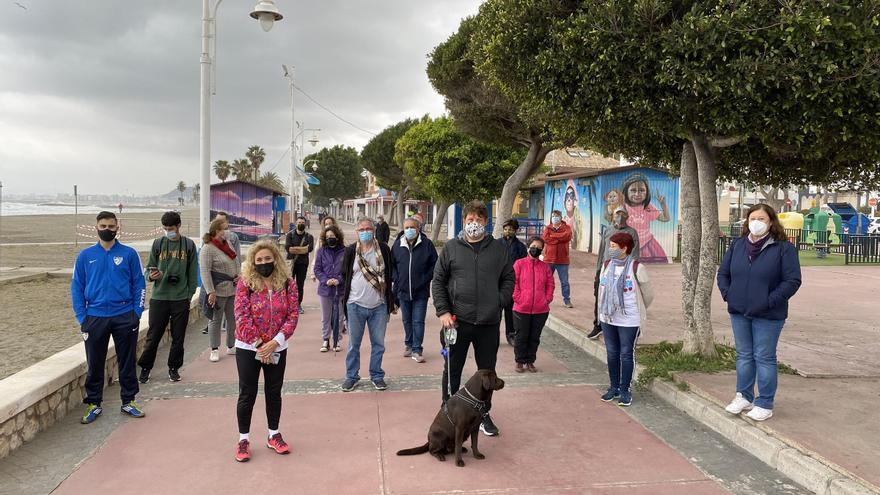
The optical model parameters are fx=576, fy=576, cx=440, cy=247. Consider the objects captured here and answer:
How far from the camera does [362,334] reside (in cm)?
570

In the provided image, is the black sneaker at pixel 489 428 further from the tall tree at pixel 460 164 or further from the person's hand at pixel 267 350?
the tall tree at pixel 460 164

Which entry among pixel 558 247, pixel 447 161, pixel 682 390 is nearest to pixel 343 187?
pixel 447 161

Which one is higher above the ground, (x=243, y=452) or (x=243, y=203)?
(x=243, y=203)

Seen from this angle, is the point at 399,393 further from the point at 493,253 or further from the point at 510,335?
the point at 510,335

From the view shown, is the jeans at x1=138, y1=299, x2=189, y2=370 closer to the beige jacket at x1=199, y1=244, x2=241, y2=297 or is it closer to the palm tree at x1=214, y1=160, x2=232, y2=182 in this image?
the beige jacket at x1=199, y1=244, x2=241, y2=297

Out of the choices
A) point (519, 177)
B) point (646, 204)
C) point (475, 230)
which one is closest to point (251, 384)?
point (475, 230)

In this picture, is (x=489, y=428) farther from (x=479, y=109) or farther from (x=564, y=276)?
(x=479, y=109)

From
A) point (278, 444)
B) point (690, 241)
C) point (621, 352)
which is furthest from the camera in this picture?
point (690, 241)

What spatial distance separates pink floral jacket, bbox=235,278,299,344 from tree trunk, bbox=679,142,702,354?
4505 millimetres

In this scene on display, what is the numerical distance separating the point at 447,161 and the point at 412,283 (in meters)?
17.4

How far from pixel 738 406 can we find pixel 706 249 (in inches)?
84.6

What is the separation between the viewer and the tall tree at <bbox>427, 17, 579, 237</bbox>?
50.3 feet

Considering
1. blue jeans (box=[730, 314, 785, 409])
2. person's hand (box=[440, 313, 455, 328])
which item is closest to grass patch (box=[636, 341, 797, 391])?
blue jeans (box=[730, 314, 785, 409])

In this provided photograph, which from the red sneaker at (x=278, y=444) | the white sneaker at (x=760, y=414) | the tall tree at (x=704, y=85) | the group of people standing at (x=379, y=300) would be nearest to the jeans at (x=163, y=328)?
the group of people standing at (x=379, y=300)
